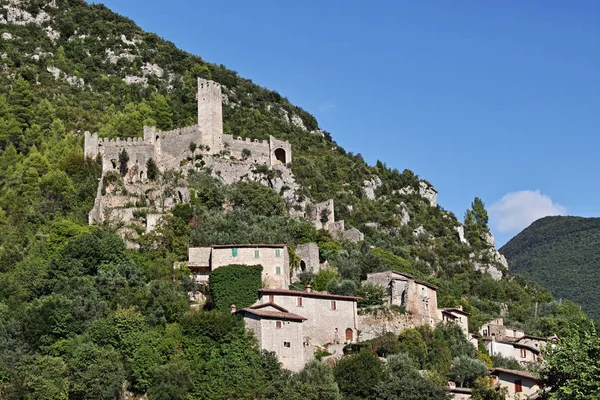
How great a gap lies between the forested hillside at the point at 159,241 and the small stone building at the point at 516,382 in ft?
6.04

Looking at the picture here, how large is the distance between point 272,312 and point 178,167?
22882 mm

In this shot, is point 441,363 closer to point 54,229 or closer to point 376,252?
point 376,252

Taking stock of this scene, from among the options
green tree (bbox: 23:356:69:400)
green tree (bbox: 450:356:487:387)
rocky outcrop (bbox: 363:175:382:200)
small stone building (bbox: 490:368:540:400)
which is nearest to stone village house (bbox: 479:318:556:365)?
small stone building (bbox: 490:368:540:400)

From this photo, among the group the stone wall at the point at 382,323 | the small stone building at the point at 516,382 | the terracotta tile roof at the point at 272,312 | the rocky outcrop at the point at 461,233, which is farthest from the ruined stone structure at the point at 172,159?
the small stone building at the point at 516,382

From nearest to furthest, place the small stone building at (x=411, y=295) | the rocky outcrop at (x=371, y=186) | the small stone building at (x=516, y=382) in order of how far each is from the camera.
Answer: the small stone building at (x=516, y=382)
the small stone building at (x=411, y=295)
the rocky outcrop at (x=371, y=186)

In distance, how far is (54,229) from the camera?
53500mm

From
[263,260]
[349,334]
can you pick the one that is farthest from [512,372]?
[263,260]

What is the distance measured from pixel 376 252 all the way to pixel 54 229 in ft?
67.5

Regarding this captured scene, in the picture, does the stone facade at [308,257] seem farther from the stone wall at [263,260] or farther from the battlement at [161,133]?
the battlement at [161,133]

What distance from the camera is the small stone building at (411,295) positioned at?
49.1 meters

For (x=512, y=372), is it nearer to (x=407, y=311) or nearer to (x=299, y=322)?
(x=407, y=311)

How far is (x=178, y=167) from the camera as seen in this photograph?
63.9m

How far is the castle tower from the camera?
6625cm

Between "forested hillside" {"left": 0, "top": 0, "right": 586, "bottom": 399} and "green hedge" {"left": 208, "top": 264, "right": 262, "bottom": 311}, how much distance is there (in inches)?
58.4
